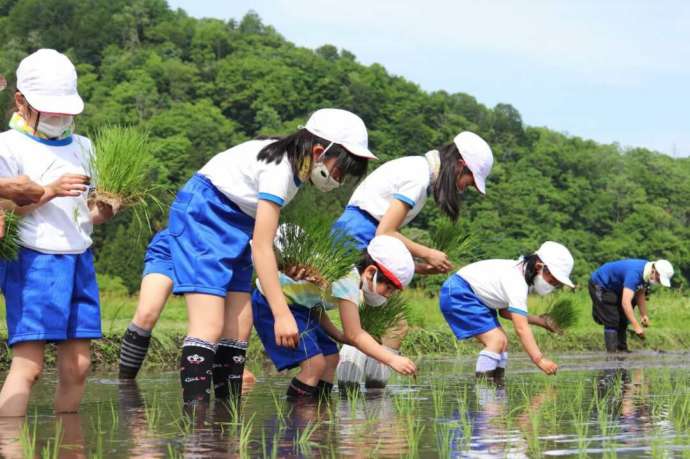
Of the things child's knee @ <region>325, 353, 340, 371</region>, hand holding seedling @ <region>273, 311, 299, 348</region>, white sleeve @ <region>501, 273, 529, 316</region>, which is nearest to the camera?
hand holding seedling @ <region>273, 311, 299, 348</region>

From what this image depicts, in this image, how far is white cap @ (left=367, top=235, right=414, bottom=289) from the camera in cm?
573

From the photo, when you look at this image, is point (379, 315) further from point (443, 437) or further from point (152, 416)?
point (443, 437)

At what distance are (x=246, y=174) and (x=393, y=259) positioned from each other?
997mm

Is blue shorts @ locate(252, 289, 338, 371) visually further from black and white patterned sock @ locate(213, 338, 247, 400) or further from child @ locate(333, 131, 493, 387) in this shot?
child @ locate(333, 131, 493, 387)

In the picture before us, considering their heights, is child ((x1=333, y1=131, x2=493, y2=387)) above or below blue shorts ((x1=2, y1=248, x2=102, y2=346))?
above

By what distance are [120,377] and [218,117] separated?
59528mm

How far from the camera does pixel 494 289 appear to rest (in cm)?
817

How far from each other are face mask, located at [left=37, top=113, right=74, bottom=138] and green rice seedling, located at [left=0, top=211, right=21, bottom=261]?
0.44 m

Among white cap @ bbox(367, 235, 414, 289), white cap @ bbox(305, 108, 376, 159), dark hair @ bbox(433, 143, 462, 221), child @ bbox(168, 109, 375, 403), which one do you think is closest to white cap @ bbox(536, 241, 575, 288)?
dark hair @ bbox(433, 143, 462, 221)

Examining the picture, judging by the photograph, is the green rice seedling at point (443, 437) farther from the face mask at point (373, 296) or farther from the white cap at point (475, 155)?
the white cap at point (475, 155)

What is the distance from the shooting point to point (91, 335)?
467 centimetres

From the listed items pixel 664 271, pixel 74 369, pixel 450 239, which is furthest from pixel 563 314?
pixel 74 369

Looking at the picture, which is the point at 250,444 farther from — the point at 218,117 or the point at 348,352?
the point at 218,117

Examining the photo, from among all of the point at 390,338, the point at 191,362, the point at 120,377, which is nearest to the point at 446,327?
the point at 390,338
